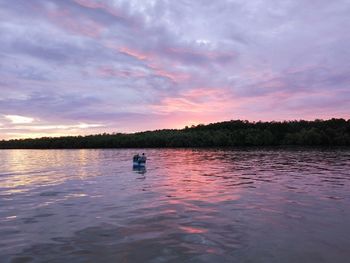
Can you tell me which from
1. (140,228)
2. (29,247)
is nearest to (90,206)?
(140,228)

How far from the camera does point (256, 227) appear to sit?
15.6 meters

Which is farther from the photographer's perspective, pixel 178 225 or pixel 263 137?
pixel 263 137

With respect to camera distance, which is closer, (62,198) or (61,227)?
(61,227)

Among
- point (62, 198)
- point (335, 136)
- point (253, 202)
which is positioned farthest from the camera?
point (335, 136)

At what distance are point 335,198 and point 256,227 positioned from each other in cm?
944

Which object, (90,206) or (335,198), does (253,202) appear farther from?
(90,206)

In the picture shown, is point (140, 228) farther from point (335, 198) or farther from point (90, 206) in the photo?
point (335, 198)

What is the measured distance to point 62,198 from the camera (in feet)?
80.2

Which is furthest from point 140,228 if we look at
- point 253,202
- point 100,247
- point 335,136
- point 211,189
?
point 335,136

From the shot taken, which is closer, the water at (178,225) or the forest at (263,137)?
the water at (178,225)

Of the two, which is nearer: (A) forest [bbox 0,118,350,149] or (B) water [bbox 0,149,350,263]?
Result: (B) water [bbox 0,149,350,263]

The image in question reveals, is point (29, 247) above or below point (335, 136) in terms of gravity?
below

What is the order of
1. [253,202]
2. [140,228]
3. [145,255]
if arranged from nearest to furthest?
[145,255] < [140,228] < [253,202]

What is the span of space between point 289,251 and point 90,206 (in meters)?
12.0
